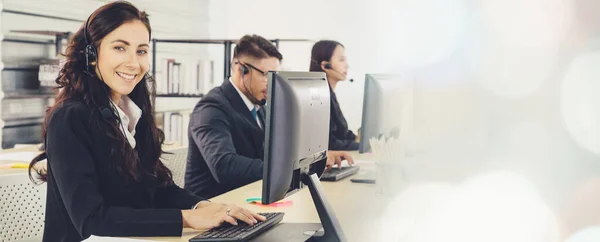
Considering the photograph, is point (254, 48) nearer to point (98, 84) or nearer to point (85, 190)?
point (98, 84)

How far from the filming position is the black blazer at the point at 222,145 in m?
2.33

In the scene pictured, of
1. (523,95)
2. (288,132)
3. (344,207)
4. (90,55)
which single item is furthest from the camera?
(523,95)

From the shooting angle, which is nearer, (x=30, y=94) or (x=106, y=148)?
(x=106, y=148)

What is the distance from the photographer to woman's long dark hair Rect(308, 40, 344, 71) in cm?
388

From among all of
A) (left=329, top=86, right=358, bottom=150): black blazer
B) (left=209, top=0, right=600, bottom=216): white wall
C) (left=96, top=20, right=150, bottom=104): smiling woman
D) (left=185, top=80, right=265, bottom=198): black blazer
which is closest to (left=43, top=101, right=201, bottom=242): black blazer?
(left=96, top=20, right=150, bottom=104): smiling woman

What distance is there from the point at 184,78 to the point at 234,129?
2172mm

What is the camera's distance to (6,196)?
7.46 feet

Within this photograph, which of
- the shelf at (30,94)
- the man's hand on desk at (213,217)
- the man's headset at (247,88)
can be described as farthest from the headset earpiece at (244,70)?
the shelf at (30,94)

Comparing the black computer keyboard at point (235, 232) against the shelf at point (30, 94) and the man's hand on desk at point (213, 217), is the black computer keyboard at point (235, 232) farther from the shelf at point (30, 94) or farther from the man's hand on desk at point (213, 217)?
the shelf at point (30, 94)

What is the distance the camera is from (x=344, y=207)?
6.53 feet

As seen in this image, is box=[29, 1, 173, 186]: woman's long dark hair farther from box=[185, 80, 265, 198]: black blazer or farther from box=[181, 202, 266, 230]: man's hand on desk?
box=[185, 80, 265, 198]: black blazer

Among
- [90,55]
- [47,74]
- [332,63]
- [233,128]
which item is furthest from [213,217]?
[47,74]

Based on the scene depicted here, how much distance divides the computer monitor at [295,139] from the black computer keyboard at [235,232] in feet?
0.37

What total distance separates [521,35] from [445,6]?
9.53 ft
